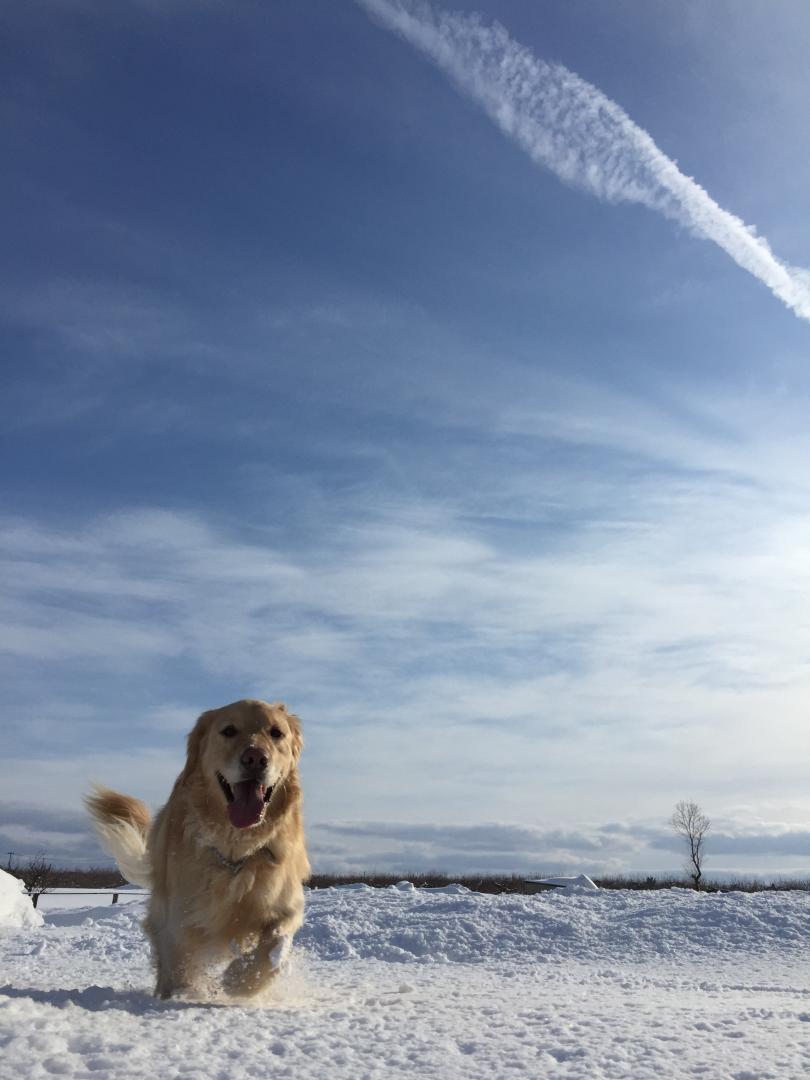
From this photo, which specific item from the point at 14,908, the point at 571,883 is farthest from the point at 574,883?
the point at 14,908

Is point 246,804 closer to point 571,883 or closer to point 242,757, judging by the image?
point 242,757

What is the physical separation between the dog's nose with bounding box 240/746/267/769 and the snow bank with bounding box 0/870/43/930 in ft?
40.1

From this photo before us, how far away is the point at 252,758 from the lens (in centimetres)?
581

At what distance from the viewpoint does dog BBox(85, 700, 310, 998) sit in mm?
5629

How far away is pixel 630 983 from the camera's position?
8602 millimetres

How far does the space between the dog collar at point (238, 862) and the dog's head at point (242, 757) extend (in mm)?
196

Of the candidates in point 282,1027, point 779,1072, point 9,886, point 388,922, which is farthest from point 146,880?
point 9,886

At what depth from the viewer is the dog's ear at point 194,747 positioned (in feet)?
20.6

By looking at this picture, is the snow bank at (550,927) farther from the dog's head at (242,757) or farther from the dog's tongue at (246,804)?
the dog's tongue at (246,804)

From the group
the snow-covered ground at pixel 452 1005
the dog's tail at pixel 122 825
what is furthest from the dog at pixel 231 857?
the dog's tail at pixel 122 825

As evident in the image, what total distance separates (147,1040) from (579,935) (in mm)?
9953

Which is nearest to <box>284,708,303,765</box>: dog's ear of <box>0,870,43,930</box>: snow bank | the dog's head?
the dog's head

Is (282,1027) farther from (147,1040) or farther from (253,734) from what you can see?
(253,734)

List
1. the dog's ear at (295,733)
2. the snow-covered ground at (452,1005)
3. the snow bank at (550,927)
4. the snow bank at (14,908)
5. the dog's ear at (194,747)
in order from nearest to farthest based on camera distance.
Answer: the snow-covered ground at (452,1005)
the dog's ear at (194,747)
the dog's ear at (295,733)
the snow bank at (550,927)
the snow bank at (14,908)
